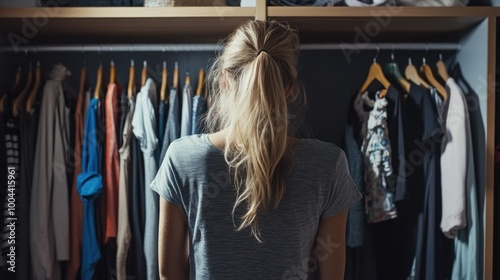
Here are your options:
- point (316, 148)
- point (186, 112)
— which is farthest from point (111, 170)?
point (316, 148)

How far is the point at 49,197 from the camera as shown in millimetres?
1808

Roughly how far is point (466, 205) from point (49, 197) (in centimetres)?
143

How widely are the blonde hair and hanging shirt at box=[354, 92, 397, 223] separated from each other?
83cm

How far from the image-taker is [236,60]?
106cm

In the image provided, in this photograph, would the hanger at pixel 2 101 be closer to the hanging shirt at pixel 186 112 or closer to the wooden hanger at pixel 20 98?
the wooden hanger at pixel 20 98

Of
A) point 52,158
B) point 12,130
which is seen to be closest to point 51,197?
point 52,158

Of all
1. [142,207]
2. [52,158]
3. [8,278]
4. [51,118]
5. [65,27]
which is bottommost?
[8,278]

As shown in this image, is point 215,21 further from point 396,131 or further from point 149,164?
point 396,131

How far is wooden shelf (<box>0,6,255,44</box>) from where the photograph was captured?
1716mm

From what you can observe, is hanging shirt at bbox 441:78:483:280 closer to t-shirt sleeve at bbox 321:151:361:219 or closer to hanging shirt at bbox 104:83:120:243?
t-shirt sleeve at bbox 321:151:361:219

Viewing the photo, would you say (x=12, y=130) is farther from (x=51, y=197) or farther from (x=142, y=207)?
(x=142, y=207)

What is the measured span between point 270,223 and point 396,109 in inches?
37.6

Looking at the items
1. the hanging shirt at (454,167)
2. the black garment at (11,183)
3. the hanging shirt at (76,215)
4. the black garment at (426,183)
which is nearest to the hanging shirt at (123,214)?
the hanging shirt at (76,215)

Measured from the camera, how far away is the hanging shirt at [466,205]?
1.78 m
